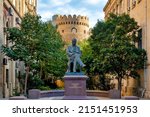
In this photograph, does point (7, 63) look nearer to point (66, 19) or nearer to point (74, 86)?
point (74, 86)

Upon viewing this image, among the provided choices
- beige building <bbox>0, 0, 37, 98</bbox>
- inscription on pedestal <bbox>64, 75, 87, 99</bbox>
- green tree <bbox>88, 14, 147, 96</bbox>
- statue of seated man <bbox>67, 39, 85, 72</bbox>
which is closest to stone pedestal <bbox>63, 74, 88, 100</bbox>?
inscription on pedestal <bbox>64, 75, 87, 99</bbox>

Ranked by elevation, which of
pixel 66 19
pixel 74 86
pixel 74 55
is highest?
pixel 66 19

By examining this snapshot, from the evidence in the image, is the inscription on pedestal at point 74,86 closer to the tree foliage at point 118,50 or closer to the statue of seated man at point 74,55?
the statue of seated man at point 74,55

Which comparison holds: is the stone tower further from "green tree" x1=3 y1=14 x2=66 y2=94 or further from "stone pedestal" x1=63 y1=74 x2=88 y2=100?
"stone pedestal" x1=63 y1=74 x2=88 y2=100

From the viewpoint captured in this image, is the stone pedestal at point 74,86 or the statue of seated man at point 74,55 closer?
the stone pedestal at point 74,86

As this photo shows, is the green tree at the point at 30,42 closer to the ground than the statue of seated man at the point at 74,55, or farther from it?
farther from it

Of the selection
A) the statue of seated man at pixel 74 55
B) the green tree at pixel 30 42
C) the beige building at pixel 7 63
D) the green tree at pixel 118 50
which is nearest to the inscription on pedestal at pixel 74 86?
the statue of seated man at pixel 74 55

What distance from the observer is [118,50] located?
25.2 meters

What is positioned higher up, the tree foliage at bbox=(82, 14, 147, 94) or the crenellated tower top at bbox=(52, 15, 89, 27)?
the crenellated tower top at bbox=(52, 15, 89, 27)

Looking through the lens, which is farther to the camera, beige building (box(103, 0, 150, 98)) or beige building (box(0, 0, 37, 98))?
beige building (box(0, 0, 37, 98))

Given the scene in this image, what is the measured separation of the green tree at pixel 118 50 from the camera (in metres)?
25.3

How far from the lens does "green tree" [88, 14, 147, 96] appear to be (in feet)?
83.0

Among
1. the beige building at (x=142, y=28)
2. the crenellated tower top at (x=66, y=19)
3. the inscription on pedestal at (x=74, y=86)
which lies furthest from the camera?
the crenellated tower top at (x=66, y=19)

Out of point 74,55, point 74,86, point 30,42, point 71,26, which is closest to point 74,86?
point 74,86
